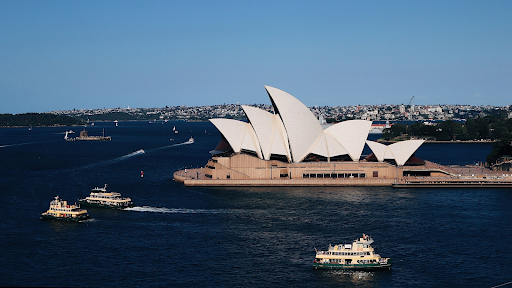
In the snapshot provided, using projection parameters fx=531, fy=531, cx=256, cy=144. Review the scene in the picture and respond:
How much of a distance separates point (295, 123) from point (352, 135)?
9.59 metres

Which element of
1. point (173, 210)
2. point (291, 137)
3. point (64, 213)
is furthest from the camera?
point (291, 137)

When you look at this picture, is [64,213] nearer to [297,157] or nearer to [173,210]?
[173,210]

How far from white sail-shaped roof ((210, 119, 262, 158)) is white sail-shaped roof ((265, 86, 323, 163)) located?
16.7 ft

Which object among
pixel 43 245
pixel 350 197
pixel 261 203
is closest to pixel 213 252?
pixel 43 245

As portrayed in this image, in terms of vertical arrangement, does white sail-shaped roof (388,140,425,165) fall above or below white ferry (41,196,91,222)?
above

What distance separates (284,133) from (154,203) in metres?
25.3

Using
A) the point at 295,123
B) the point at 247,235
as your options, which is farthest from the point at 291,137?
the point at 247,235

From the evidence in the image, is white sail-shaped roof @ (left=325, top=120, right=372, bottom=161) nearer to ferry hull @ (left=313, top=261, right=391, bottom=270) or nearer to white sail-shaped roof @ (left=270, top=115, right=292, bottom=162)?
white sail-shaped roof @ (left=270, top=115, right=292, bottom=162)

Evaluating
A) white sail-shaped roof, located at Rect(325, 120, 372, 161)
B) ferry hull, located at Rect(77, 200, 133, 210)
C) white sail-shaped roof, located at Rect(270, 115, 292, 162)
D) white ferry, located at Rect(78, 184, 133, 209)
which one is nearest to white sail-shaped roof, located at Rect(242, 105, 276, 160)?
white sail-shaped roof, located at Rect(270, 115, 292, 162)

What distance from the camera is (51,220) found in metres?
54.6

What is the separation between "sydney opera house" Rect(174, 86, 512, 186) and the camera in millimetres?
75438

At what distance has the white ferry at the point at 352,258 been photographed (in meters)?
39.7

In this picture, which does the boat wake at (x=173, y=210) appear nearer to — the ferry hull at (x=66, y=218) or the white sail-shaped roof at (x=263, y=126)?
the ferry hull at (x=66, y=218)

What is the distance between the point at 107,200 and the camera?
59.9 metres
